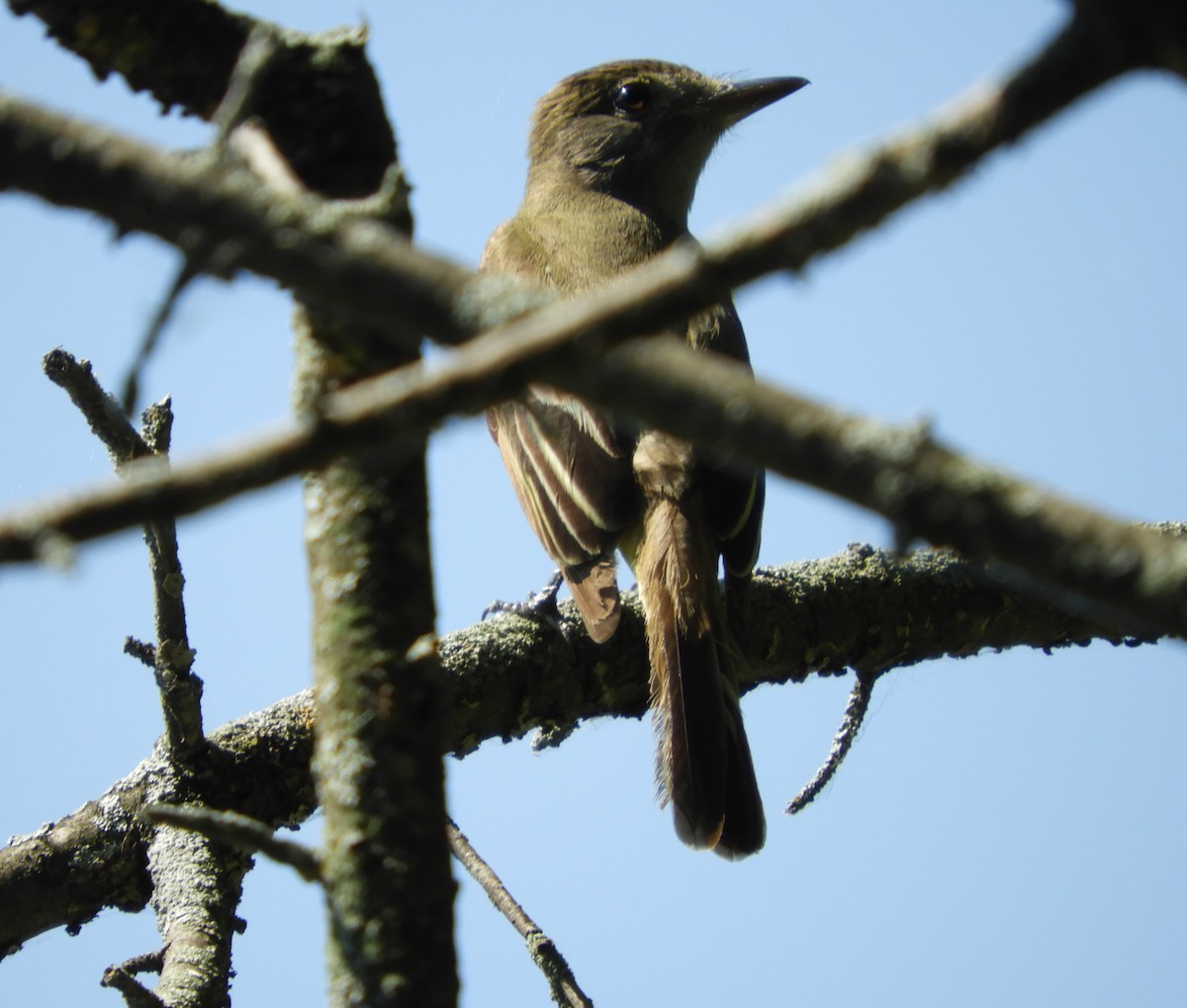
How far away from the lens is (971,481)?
3.60 feet

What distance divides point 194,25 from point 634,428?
2.87 metres

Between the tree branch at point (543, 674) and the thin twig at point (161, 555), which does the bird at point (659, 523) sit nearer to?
the tree branch at point (543, 674)

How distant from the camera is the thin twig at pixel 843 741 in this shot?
3.87 meters

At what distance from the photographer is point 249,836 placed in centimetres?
162

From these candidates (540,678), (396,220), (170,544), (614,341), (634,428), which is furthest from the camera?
(634,428)

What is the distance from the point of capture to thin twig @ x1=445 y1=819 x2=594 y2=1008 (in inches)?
114

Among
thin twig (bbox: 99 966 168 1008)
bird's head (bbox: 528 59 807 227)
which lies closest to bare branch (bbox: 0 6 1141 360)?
thin twig (bbox: 99 966 168 1008)

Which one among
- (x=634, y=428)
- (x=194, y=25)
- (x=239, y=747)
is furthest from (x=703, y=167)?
(x=194, y=25)

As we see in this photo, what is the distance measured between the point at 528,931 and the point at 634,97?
16.9 ft

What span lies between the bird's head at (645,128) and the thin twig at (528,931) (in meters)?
4.34

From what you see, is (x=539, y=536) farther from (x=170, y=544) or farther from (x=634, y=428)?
(x=170, y=544)

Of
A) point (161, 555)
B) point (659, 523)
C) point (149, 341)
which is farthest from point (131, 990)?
point (659, 523)

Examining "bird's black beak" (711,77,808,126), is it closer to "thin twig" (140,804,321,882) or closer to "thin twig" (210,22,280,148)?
"thin twig" (210,22,280,148)

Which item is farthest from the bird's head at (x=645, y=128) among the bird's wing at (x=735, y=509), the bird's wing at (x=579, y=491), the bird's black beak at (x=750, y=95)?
the bird's wing at (x=735, y=509)
